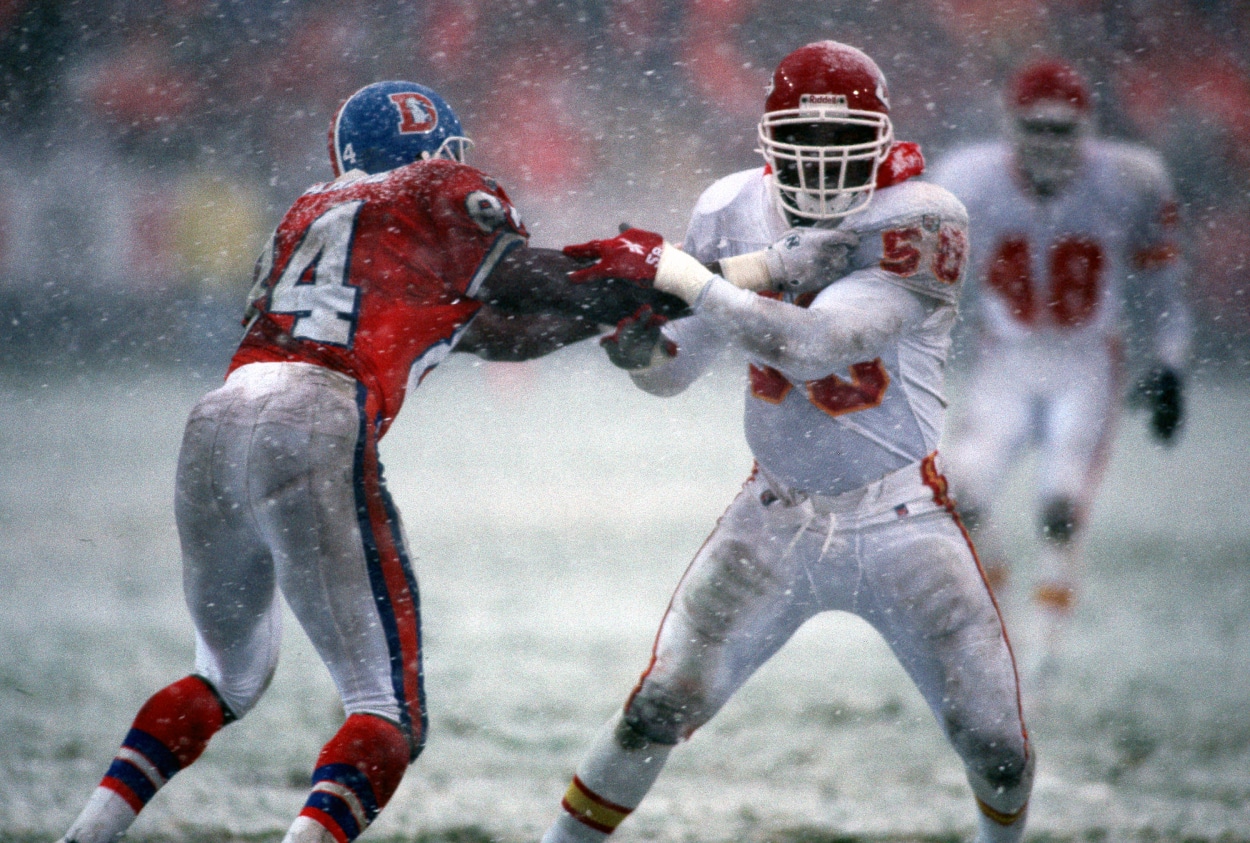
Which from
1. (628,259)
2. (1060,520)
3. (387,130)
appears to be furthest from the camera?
(1060,520)

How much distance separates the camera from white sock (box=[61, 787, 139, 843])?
2236mm

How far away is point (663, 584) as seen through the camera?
5.25m

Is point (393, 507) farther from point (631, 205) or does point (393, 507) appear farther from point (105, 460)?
point (631, 205)

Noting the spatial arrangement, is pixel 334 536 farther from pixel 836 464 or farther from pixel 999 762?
pixel 999 762

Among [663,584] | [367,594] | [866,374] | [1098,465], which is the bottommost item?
[663,584]

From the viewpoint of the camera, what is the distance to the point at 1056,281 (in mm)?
4070

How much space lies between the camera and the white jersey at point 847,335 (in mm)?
2156

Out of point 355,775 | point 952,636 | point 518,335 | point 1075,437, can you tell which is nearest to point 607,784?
point 355,775

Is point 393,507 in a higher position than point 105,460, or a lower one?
higher

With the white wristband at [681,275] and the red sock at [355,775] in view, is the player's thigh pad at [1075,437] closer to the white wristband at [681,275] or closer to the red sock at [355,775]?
the white wristband at [681,275]

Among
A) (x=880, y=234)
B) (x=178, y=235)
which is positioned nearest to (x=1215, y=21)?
(x=178, y=235)

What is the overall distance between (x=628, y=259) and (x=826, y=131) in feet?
1.26

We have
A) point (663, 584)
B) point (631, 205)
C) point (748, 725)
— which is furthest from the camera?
point (631, 205)

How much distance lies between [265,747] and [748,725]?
1.22 meters
